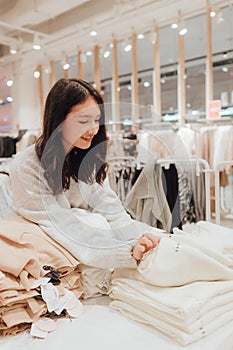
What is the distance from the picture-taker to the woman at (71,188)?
1.05 m

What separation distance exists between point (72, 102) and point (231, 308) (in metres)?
0.77

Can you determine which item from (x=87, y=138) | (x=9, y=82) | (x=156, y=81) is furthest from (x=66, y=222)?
(x=9, y=82)

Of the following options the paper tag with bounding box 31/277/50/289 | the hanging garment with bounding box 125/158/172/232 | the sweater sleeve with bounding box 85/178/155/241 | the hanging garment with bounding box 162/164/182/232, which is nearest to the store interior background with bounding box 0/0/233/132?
the hanging garment with bounding box 162/164/182/232

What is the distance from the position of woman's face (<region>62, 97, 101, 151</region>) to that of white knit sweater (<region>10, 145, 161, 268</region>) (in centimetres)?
13

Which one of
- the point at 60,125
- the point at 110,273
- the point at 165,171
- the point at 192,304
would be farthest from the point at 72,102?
the point at 165,171

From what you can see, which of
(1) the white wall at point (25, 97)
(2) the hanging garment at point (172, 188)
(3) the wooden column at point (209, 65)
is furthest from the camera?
(1) the white wall at point (25, 97)

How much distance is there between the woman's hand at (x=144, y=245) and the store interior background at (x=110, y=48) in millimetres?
2637

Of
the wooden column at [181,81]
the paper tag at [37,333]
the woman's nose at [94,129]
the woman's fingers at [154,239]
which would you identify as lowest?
the paper tag at [37,333]

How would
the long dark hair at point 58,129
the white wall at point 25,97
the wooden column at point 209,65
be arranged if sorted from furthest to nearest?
the white wall at point 25,97 → the wooden column at point 209,65 → the long dark hair at point 58,129

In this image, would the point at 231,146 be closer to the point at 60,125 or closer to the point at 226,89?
the point at 226,89

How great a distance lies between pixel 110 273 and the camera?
109 centimetres

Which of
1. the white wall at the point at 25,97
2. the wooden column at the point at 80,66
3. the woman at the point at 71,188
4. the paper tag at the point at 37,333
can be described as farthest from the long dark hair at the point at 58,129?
the white wall at the point at 25,97

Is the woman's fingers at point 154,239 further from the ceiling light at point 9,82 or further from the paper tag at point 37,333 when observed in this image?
the ceiling light at point 9,82

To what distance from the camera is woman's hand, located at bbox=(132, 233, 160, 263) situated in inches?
40.0
